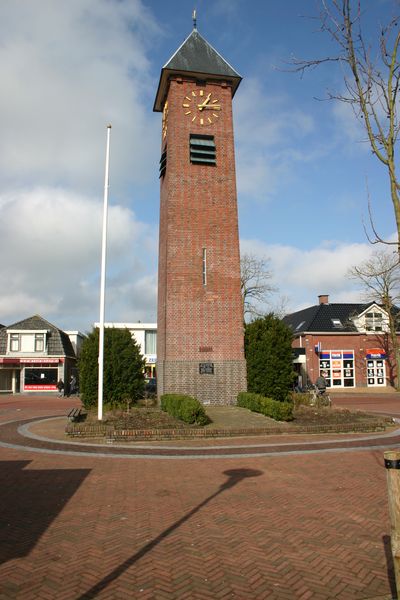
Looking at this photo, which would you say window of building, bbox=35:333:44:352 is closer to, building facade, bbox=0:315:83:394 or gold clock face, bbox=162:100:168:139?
building facade, bbox=0:315:83:394

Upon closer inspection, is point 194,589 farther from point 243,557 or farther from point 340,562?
point 340,562

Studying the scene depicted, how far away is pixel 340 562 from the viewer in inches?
212

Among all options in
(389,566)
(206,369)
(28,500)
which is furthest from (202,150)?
(389,566)

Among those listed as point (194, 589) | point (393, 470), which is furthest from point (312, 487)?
point (393, 470)

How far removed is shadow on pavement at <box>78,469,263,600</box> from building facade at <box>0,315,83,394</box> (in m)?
34.3

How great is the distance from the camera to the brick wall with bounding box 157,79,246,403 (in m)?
21.9

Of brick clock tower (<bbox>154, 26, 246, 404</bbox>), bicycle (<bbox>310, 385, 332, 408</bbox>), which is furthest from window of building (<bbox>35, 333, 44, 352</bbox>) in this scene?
bicycle (<bbox>310, 385, 332, 408</bbox>)

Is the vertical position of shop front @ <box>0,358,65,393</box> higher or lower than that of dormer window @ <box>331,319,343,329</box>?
lower

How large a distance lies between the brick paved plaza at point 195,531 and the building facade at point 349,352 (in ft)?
106

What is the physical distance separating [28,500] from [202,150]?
19049 mm

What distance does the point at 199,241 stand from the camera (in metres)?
22.7

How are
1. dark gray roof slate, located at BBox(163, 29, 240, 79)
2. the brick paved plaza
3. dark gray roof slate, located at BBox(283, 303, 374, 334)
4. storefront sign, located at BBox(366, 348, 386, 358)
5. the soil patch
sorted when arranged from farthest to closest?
dark gray roof slate, located at BBox(283, 303, 374, 334) → storefront sign, located at BBox(366, 348, 386, 358) → dark gray roof slate, located at BBox(163, 29, 240, 79) → the soil patch → the brick paved plaza

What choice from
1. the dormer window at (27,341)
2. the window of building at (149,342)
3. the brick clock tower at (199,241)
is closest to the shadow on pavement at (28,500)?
the brick clock tower at (199,241)

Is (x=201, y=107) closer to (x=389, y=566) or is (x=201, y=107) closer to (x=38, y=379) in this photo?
(x=389, y=566)
